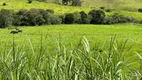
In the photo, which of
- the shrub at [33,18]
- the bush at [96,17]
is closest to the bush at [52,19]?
the shrub at [33,18]

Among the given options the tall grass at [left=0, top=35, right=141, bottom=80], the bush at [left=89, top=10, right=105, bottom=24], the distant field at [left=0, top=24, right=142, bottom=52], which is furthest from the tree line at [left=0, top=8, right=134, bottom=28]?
the tall grass at [left=0, top=35, right=141, bottom=80]

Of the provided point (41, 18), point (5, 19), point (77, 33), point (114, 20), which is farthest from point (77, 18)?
point (77, 33)

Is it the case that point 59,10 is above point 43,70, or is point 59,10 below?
below

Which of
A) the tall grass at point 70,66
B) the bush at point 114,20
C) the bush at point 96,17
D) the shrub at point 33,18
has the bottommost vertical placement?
the bush at point 114,20

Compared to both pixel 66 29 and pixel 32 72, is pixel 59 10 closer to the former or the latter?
pixel 66 29

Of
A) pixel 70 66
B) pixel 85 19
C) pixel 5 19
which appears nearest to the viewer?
pixel 70 66

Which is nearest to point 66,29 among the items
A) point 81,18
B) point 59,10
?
point 81,18

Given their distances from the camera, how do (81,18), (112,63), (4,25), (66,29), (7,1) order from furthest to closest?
(7,1) → (81,18) → (4,25) → (66,29) → (112,63)

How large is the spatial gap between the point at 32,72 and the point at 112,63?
1298 mm

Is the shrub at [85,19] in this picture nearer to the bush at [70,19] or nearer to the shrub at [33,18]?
the bush at [70,19]

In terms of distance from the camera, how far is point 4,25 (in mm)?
84938

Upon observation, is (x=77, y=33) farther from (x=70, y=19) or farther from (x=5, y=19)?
(x=70, y=19)

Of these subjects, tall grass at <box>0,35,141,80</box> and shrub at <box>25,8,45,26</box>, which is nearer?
tall grass at <box>0,35,141,80</box>

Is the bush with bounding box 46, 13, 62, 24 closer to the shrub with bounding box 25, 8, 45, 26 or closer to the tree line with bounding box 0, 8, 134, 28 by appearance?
the tree line with bounding box 0, 8, 134, 28
